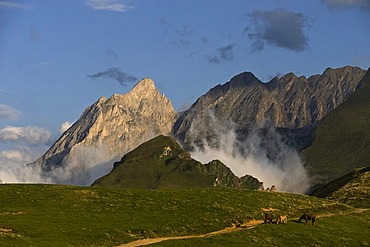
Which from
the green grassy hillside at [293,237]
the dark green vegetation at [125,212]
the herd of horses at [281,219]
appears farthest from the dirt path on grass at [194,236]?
the green grassy hillside at [293,237]

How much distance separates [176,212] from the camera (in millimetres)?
75812

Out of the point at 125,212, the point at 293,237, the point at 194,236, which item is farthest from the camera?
the point at 125,212

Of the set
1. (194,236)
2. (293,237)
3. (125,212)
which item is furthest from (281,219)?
(125,212)

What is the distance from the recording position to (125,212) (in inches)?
2906

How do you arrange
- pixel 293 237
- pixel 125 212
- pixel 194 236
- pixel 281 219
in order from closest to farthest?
pixel 293 237 < pixel 194 236 < pixel 281 219 < pixel 125 212

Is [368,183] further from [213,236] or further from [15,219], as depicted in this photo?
[15,219]

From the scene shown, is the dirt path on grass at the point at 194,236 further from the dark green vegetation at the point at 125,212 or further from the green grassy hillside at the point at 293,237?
the green grassy hillside at the point at 293,237

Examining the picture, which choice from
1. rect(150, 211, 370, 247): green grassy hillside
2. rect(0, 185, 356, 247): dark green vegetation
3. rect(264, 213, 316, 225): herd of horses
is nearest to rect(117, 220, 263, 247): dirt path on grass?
rect(0, 185, 356, 247): dark green vegetation

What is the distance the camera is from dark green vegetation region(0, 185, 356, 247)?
60.1 m

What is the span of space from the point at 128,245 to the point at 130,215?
39.5 ft

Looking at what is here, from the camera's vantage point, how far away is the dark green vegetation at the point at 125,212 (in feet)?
197

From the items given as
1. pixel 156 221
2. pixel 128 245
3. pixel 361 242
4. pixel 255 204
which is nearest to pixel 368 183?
→ pixel 255 204

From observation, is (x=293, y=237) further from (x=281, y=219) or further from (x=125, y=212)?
(x=125, y=212)

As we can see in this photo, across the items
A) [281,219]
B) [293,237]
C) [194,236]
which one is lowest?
[194,236]
